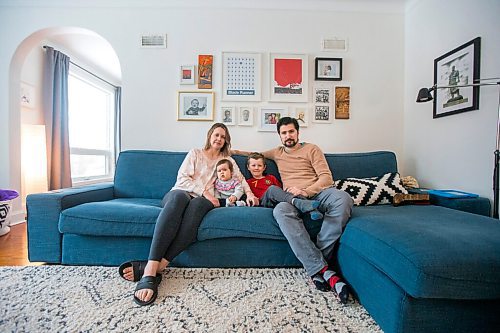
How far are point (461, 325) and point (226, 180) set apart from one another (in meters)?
1.51

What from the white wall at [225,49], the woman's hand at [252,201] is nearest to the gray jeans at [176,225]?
the woman's hand at [252,201]

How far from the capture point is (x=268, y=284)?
1511 mm

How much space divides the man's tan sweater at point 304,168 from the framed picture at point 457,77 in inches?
38.0

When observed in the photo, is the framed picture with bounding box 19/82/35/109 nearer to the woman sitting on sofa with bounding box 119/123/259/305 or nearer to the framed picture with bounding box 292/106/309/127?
the woman sitting on sofa with bounding box 119/123/259/305

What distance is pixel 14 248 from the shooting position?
6.95 ft

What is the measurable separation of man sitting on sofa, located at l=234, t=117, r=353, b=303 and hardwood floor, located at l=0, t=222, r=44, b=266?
1728 mm

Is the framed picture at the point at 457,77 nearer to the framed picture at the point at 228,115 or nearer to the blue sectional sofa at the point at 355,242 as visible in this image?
the blue sectional sofa at the point at 355,242

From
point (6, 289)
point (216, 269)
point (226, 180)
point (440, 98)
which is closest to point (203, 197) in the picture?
point (226, 180)

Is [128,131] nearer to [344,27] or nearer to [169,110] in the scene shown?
[169,110]

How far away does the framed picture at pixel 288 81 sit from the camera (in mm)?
2674

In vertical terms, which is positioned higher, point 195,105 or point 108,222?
point 195,105

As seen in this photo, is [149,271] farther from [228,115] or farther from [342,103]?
[342,103]

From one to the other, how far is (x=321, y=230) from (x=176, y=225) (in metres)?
0.86

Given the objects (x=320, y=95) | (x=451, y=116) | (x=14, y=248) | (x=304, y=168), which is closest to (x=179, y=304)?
(x=304, y=168)
